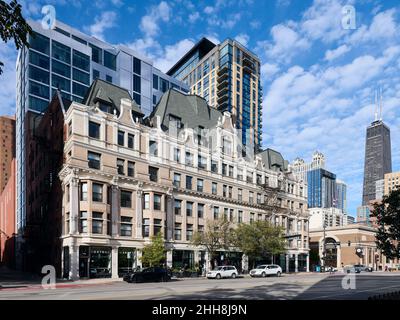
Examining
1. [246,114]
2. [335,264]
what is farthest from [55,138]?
[246,114]

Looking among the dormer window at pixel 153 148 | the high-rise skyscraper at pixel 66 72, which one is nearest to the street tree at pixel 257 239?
the dormer window at pixel 153 148

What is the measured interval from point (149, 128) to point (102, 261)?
1836cm

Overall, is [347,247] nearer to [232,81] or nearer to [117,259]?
[232,81]

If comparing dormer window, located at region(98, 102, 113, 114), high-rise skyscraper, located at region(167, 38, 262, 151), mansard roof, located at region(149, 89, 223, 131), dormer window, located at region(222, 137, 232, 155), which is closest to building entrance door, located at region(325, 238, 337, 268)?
high-rise skyscraper, located at region(167, 38, 262, 151)

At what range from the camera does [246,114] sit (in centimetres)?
14412

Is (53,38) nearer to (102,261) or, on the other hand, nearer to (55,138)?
(55,138)

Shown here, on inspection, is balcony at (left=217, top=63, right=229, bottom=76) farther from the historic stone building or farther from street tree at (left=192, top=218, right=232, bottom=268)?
street tree at (left=192, top=218, right=232, bottom=268)

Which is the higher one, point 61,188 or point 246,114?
point 246,114

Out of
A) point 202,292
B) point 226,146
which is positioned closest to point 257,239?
point 226,146

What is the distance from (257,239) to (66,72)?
214ft

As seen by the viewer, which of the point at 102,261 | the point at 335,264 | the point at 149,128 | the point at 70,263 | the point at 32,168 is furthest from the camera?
the point at 335,264

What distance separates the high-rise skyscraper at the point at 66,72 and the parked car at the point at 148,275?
51857mm

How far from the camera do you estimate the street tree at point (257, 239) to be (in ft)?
180

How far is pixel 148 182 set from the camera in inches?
1970
